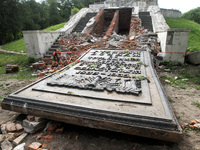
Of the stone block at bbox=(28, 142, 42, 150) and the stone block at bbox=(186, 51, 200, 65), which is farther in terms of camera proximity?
the stone block at bbox=(186, 51, 200, 65)

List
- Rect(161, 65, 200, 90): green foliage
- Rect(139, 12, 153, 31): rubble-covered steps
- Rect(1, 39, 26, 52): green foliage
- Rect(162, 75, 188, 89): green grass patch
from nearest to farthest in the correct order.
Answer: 1. Rect(162, 75, 188, 89): green grass patch
2. Rect(161, 65, 200, 90): green foliage
3. Rect(139, 12, 153, 31): rubble-covered steps
4. Rect(1, 39, 26, 52): green foliage

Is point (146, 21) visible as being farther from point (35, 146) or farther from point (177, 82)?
point (35, 146)

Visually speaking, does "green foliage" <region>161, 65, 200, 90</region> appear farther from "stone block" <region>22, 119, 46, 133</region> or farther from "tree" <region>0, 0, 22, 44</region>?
"tree" <region>0, 0, 22, 44</region>

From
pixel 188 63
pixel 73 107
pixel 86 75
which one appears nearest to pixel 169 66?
pixel 188 63

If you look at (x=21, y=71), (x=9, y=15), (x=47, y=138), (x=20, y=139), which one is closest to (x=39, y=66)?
(x=21, y=71)

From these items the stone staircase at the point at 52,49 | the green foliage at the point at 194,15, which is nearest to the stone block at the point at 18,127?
the stone staircase at the point at 52,49

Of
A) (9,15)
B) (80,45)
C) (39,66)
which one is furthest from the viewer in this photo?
(9,15)

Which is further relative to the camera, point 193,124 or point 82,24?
point 82,24

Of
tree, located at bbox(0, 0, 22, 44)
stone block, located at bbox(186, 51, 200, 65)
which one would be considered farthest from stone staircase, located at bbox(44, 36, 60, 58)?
tree, located at bbox(0, 0, 22, 44)

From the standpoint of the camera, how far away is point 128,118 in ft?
6.40

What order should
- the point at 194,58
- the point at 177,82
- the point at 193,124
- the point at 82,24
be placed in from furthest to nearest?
the point at 82,24 → the point at 194,58 → the point at 177,82 → the point at 193,124

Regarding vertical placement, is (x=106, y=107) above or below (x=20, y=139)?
above

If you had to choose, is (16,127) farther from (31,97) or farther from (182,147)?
(182,147)

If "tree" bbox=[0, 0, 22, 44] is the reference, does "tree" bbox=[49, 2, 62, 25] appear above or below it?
above
